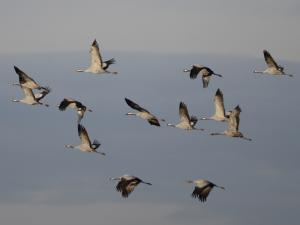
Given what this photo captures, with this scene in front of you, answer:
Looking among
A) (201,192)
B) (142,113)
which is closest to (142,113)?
(142,113)

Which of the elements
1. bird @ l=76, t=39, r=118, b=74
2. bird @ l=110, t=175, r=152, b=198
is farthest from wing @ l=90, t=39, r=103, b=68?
bird @ l=110, t=175, r=152, b=198

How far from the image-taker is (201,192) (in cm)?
15875

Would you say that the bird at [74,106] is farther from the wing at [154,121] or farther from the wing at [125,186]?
the wing at [125,186]

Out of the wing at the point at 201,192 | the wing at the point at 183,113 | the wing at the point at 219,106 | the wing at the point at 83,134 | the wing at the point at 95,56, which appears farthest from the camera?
the wing at the point at 219,106

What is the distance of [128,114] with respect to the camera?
166875 mm

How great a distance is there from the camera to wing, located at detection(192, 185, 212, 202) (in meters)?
157

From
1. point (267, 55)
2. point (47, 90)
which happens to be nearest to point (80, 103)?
point (47, 90)

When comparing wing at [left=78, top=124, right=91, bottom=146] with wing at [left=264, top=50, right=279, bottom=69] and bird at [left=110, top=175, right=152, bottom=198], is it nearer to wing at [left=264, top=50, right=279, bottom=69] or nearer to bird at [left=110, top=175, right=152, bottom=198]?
bird at [left=110, top=175, right=152, bottom=198]

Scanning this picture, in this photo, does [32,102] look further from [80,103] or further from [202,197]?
[202,197]

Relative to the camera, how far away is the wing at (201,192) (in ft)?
516

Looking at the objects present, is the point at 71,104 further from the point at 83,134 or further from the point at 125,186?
the point at 125,186

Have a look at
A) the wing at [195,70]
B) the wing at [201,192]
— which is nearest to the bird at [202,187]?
the wing at [201,192]

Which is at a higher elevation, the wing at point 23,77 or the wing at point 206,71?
the wing at point 206,71

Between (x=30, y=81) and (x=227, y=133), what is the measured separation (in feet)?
48.1
